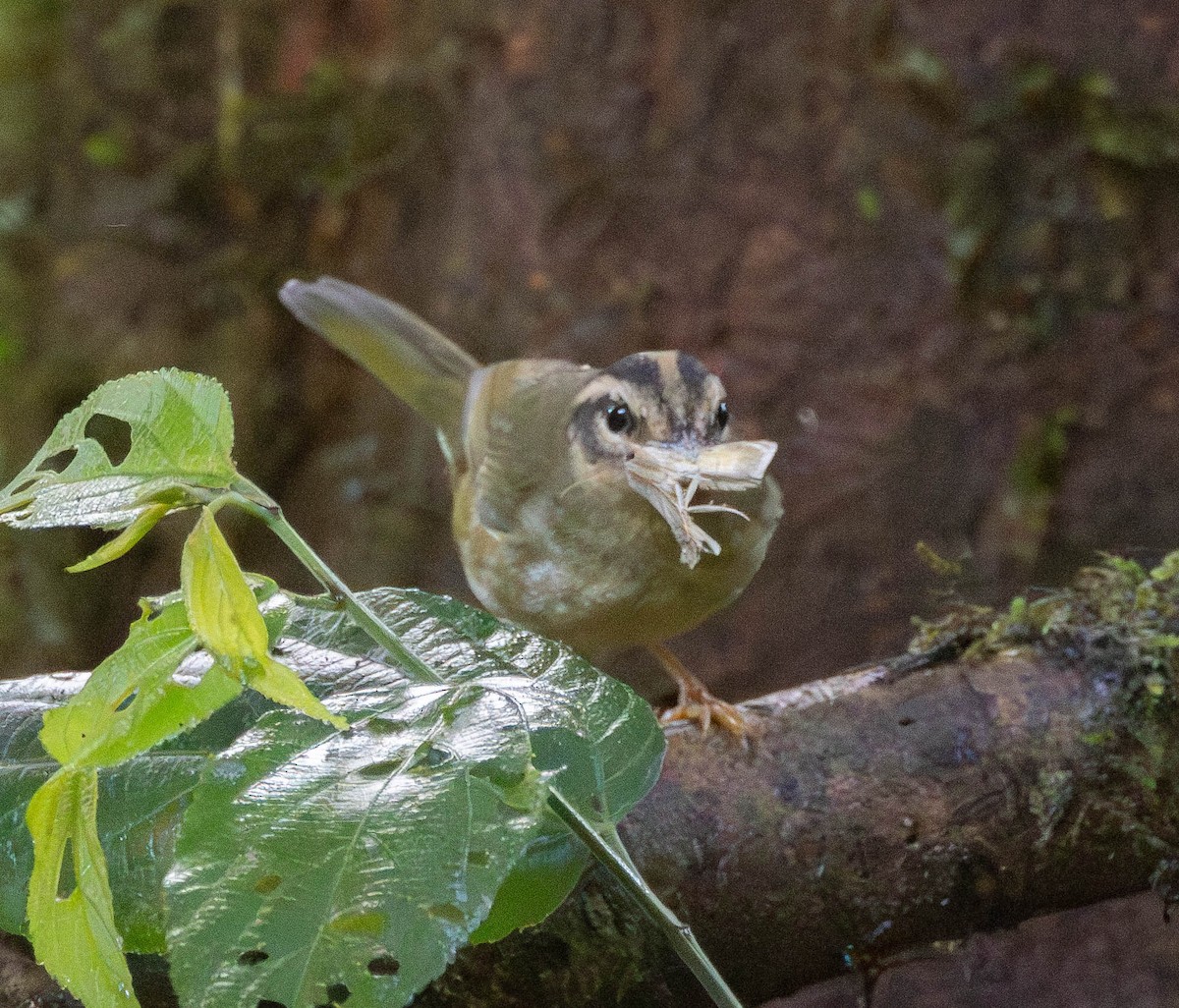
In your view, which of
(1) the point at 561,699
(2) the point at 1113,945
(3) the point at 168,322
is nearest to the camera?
(1) the point at 561,699

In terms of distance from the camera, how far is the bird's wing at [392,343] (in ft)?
8.89

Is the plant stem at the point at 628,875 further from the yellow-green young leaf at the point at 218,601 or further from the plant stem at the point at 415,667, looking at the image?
the yellow-green young leaf at the point at 218,601

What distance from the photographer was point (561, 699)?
2.90 ft

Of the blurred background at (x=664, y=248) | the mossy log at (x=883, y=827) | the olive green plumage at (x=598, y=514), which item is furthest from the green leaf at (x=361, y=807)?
the blurred background at (x=664, y=248)

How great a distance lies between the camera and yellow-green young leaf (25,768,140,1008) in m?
0.71

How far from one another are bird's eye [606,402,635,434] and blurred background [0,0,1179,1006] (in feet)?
2.52

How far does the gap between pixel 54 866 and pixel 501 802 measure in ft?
0.87

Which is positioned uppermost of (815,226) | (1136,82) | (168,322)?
(1136,82)

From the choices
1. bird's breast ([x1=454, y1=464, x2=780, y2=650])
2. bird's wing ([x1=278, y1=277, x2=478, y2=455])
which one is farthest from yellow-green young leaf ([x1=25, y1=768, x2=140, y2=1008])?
bird's wing ([x1=278, y1=277, x2=478, y2=455])

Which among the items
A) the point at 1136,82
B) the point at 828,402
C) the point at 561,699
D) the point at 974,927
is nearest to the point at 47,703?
the point at 561,699

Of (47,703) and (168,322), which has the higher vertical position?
(47,703)

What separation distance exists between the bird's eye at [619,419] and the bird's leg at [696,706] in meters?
0.44

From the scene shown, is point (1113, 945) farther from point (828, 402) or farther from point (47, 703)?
point (828, 402)

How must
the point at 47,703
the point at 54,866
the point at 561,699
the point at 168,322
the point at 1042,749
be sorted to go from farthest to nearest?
1. the point at 168,322
2. the point at 1042,749
3. the point at 47,703
4. the point at 561,699
5. the point at 54,866
